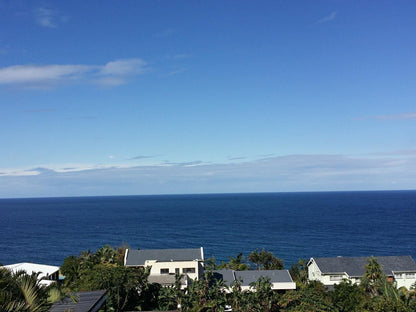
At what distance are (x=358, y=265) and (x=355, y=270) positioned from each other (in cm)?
143

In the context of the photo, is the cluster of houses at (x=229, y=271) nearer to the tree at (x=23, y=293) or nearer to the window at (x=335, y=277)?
the window at (x=335, y=277)

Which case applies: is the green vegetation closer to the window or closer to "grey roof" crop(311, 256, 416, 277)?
"grey roof" crop(311, 256, 416, 277)

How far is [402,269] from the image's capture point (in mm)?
57438

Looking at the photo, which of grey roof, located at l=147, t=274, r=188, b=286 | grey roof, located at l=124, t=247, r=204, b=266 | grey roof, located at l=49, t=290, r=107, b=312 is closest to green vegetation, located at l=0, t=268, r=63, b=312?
grey roof, located at l=49, t=290, r=107, b=312

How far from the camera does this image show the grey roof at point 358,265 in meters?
57.6

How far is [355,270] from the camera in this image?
58.2m

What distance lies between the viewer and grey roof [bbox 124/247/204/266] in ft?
173

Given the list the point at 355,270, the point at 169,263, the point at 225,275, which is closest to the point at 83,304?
the point at 169,263

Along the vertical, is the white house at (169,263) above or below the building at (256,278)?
above

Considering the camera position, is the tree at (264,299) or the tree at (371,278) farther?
the tree at (371,278)

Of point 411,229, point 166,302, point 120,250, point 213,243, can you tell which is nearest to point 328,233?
point 411,229

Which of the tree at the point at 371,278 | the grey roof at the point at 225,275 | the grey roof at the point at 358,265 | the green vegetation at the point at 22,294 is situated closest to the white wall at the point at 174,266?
the grey roof at the point at 225,275

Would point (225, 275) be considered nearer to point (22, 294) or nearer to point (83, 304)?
point (83, 304)

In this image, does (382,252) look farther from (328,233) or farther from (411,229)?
(411,229)
